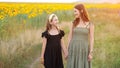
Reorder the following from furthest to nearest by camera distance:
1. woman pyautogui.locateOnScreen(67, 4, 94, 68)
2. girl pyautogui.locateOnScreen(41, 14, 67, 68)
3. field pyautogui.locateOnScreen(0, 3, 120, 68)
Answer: field pyautogui.locateOnScreen(0, 3, 120, 68) → girl pyautogui.locateOnScreen(41, 14, 67, 68) → woman pyautogui.locateOnScreen(67, 4, 94, 68)

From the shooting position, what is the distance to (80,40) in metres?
5.32

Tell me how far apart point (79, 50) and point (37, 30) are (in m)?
1.31

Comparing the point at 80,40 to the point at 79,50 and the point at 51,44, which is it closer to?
the point at 79,50

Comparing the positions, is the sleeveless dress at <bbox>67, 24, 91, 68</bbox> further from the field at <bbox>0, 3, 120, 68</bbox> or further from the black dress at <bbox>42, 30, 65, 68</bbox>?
the field at <bbox>0, 3, 120, 68</bbox>

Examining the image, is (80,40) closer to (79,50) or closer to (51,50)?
(79,50)

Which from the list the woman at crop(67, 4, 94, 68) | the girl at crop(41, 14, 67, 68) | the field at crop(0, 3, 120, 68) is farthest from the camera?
the field at crop(0, 3, 120, 68)

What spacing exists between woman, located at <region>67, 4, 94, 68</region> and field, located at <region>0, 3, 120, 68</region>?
1.09 metres

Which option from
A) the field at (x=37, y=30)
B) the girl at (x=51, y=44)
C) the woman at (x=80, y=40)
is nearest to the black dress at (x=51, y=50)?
the girl at (x=51, y=44)

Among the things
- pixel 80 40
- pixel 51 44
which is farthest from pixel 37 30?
pixel 80 40

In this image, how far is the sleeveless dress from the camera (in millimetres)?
5301

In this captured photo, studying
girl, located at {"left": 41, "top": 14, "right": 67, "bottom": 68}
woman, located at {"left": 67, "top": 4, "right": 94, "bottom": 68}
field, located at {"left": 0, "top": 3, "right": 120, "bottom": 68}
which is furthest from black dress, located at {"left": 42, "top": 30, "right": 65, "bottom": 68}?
field, located at {"left": 0, "top": 3, "right": 120, "bottom": 68}

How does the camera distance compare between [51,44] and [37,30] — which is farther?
[37,30]

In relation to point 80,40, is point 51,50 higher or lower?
lower

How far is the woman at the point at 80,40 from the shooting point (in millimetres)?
5246
